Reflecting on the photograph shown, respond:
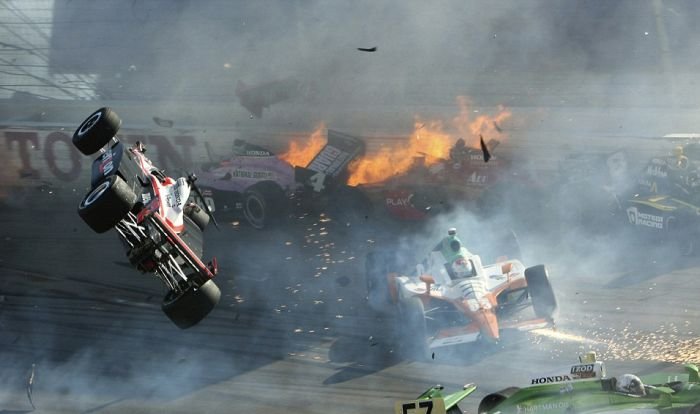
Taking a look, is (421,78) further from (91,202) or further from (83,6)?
(91,202)

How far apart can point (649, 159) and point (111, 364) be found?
13.5 m

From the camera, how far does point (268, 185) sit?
18.9 metres

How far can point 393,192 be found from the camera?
1853 centimetres

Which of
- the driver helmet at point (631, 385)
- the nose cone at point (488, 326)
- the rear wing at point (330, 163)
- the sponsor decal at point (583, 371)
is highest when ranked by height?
the driver helmet at point (631, 385)

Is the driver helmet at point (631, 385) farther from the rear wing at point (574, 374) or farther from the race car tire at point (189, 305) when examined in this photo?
the race car tire at point (189, 305)

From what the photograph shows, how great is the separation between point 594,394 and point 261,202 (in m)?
10.6

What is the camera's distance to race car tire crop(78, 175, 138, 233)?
8.98 m

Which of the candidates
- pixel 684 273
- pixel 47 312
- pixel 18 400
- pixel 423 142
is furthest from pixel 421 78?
pixel 18 400

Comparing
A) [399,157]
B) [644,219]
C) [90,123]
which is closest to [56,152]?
[399,157]

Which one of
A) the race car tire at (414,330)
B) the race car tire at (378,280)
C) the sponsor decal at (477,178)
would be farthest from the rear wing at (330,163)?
the race car tire at (414,330)

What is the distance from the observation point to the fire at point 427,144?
20.1m

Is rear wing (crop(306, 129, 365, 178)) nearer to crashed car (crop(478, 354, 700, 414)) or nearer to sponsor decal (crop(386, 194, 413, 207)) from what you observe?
sponsor decal (crop(386, 194, 413, 207))

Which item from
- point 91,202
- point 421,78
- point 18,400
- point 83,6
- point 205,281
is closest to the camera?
point 91,202

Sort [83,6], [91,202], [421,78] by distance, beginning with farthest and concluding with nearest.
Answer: [83,6] → [421,78] → [91,202]
